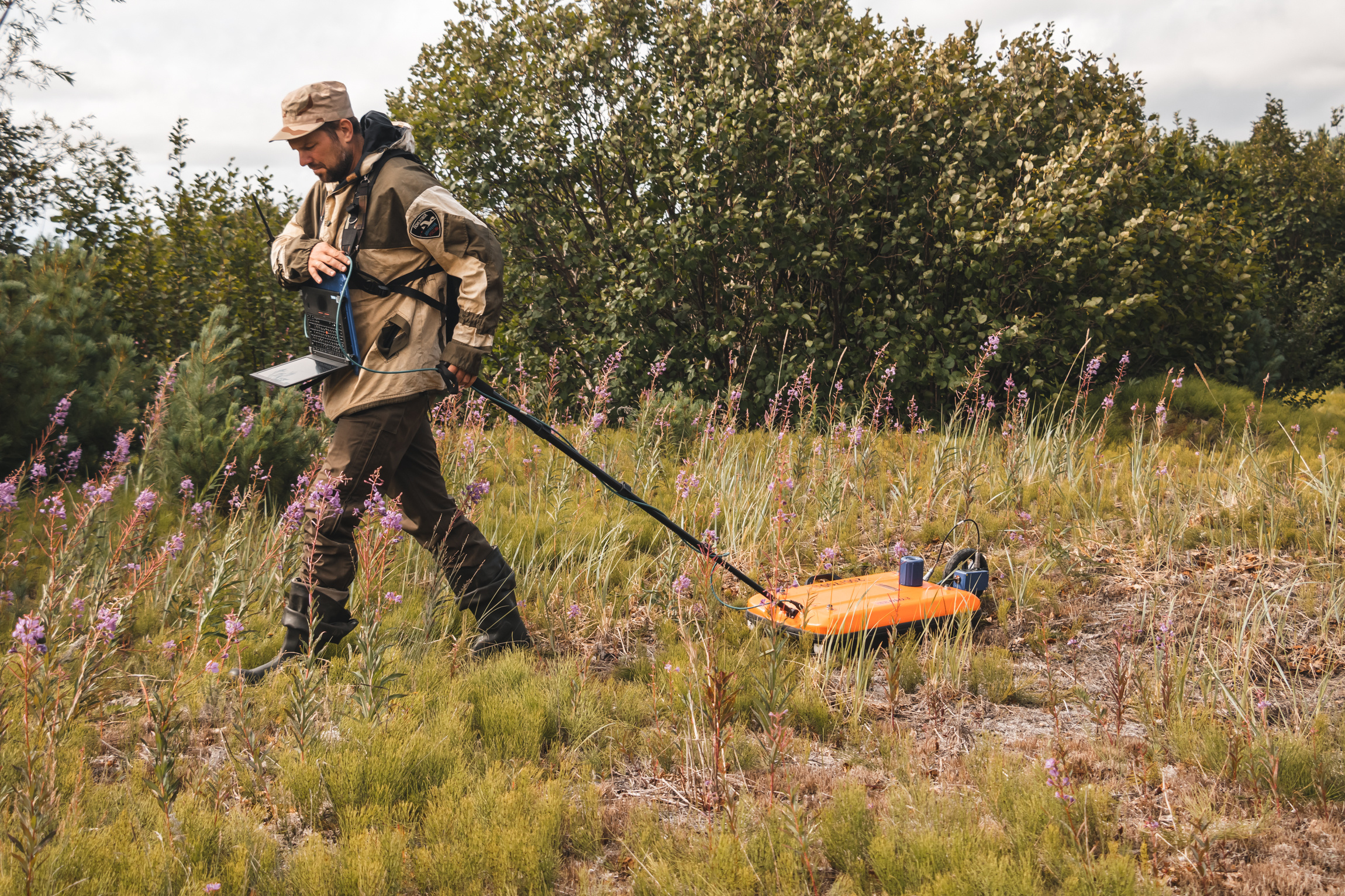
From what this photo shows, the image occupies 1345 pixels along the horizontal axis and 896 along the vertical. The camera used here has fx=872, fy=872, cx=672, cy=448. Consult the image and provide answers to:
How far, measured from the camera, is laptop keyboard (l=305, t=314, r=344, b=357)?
327 cm

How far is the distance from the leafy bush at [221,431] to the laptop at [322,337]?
65.2 inches

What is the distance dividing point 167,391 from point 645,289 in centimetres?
375

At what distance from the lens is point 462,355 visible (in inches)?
125

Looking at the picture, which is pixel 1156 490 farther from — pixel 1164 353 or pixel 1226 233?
pixel 1226 233

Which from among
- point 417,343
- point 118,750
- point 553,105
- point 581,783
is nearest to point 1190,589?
point 581,783

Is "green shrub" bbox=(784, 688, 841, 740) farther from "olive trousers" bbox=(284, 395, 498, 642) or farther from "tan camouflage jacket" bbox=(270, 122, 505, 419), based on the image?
"tan camouflage jacket" bbox=(270, 122, 505, 419)

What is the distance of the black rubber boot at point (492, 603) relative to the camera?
3543 mm

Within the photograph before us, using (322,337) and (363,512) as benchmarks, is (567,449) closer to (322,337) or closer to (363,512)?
(363,512)

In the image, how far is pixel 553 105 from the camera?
797 cm

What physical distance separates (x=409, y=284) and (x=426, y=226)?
0.25 meters

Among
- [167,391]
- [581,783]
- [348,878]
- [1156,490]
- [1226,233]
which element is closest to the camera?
[348,878]

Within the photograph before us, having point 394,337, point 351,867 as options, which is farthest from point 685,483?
point 351,867

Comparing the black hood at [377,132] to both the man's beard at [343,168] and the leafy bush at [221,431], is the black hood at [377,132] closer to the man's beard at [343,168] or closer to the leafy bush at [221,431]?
the man's beard at [343,168]

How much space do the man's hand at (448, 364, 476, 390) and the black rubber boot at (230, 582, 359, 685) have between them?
915 mm
